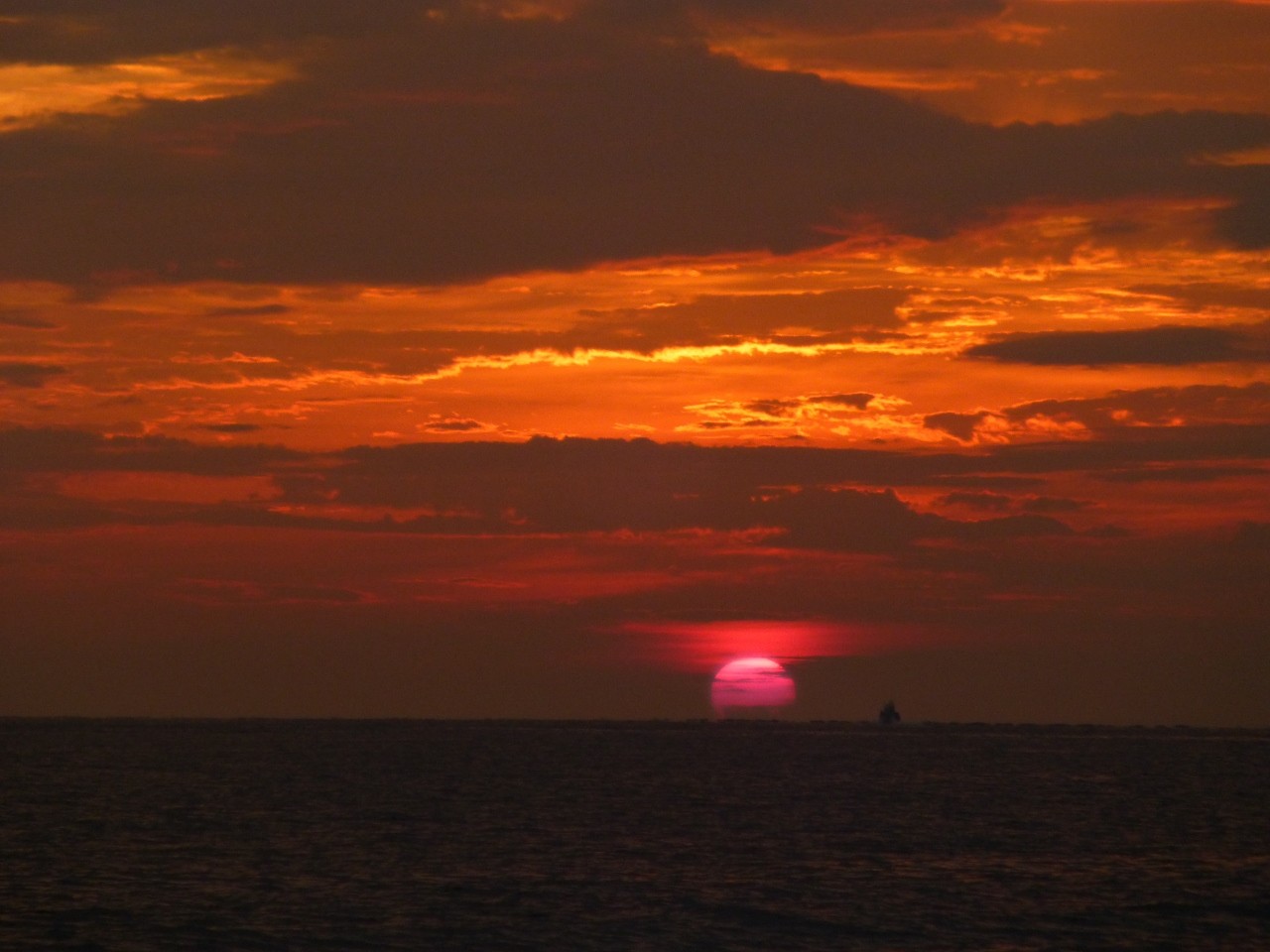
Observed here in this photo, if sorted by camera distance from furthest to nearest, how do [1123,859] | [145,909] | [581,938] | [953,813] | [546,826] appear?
[953,813] → [546,826] → [1123,859] → [145,909] → [581,938]

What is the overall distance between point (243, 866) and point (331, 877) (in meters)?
5.52

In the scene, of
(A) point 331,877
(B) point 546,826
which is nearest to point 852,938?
(A) point 331,877

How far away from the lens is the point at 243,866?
68.8 m

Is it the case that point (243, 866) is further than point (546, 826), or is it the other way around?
point (546, 826)

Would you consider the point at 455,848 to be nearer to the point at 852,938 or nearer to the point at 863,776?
the point at 852,938

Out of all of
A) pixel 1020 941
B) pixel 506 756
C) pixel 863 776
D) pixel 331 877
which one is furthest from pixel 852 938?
pixel 506 756

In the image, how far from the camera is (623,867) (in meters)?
69.6

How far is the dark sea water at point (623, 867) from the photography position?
53.5 m

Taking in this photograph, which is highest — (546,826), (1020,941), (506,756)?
(506,756)

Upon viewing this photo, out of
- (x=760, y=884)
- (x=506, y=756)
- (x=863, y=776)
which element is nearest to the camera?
(x=760, y=884)

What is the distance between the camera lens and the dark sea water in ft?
176

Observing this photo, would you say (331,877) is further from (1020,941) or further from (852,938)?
(1020,941)

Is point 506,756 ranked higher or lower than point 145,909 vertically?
higher

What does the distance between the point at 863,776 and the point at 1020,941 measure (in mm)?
100136
